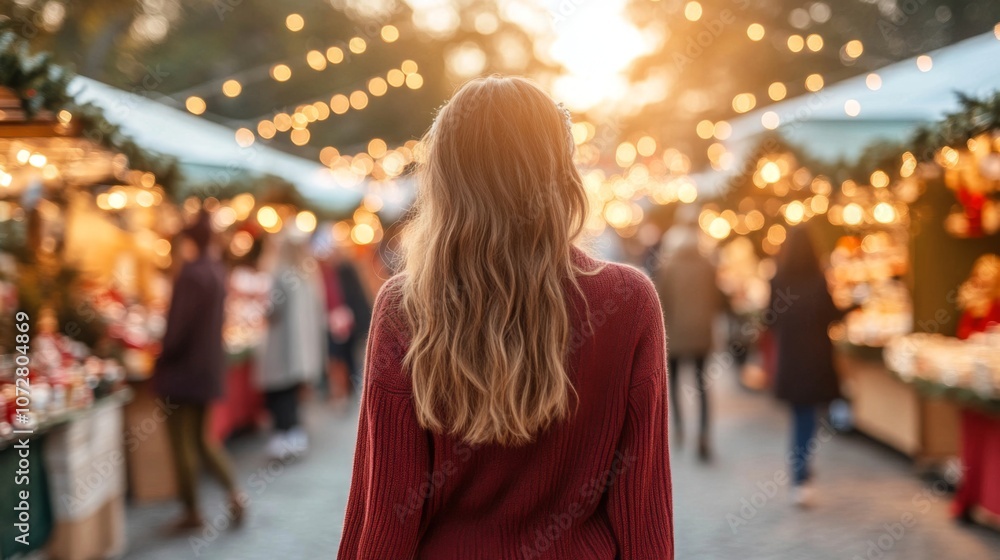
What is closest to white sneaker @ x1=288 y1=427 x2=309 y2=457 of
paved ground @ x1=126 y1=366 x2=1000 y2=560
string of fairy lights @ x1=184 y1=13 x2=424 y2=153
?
paved ground @ x1=126 y1=366 x2=1000 y2=560

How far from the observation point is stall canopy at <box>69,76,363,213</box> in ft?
18.1

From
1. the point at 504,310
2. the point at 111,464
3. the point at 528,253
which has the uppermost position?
the point at 528,253

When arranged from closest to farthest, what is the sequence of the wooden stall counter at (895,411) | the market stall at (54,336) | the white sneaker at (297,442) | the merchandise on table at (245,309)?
the market stall at (54,336), the wooden stall counter at (895,411), the white sneaker at (297,442), the merchandise on table at (245,309)

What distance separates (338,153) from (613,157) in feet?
24.8

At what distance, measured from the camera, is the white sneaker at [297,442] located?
8438 mm

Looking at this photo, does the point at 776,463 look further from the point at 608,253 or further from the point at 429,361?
the point at 608,253

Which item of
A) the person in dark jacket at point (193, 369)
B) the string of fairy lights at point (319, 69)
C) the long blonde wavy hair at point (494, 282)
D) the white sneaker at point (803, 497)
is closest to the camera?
the long blonde wavy hair at point (494, 282)

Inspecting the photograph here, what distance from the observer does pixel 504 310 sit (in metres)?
1.66

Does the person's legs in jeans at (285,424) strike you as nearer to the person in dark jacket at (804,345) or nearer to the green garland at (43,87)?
the green garland at (43,87)

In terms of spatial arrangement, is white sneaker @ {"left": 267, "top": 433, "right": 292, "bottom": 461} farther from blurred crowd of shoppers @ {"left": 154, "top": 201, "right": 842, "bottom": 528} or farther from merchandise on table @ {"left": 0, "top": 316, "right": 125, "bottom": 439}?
merchandise on table @ {"left": 0, "top": 316, "right": 125, "bottom": 439}

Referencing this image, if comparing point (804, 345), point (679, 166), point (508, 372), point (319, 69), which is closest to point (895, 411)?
point (804, 345)

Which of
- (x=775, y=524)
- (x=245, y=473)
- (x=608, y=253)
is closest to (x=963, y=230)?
(x=775, y=524)

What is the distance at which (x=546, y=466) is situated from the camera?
174 centimetres

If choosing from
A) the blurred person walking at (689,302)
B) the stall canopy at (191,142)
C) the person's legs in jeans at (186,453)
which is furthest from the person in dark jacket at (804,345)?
the stall canopy at (191,142)
